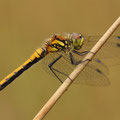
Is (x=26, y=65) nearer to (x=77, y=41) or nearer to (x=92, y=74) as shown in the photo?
(x=77, y=41)

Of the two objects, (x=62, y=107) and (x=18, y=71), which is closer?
(x=18, y=71)

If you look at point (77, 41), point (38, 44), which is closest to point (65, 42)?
point (77, 41)

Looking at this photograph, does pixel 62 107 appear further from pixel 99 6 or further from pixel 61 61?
pixel 99 6

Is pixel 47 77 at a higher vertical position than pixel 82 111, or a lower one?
higher

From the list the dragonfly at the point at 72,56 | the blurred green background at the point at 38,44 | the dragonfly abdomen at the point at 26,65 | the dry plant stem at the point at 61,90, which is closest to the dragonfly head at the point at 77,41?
the dragonfly at the point at 72,56

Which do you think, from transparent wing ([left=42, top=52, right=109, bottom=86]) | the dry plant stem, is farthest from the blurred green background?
the dry plant stem

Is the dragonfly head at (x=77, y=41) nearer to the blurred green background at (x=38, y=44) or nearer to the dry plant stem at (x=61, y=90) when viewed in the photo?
the dry plant stem at (x=61, y=90)

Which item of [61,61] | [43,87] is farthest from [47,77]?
[61,61]
